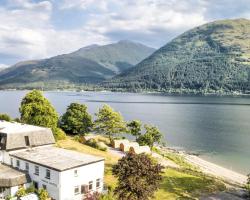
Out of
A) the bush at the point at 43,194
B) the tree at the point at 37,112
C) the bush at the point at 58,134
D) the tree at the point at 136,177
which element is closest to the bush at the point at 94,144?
the bush at the point at 58,134

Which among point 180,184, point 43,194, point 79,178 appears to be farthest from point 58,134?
point 43,194

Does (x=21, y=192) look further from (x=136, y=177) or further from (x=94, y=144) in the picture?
(x=94, y=144)

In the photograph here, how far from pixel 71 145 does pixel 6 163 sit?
907 inches

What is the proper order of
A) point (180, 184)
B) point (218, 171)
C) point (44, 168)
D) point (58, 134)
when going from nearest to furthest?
point (44, 168), point (180, 184), point (58, 134), point (218, 171)

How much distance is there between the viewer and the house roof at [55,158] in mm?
43594

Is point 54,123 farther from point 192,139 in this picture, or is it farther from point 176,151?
point 192,139

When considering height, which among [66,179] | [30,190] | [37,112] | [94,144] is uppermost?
[37,112]

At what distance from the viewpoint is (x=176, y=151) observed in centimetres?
10881

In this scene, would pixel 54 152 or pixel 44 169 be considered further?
pixel 54 152

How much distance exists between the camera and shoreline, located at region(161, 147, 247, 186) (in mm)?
74925

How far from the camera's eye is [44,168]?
44.1 metres

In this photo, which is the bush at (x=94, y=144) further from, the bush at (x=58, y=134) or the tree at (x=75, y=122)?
the tree at (x=75, y=122)

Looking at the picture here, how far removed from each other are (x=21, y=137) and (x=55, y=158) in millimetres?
8498

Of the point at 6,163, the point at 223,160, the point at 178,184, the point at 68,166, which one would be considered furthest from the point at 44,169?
the point at 223,160
